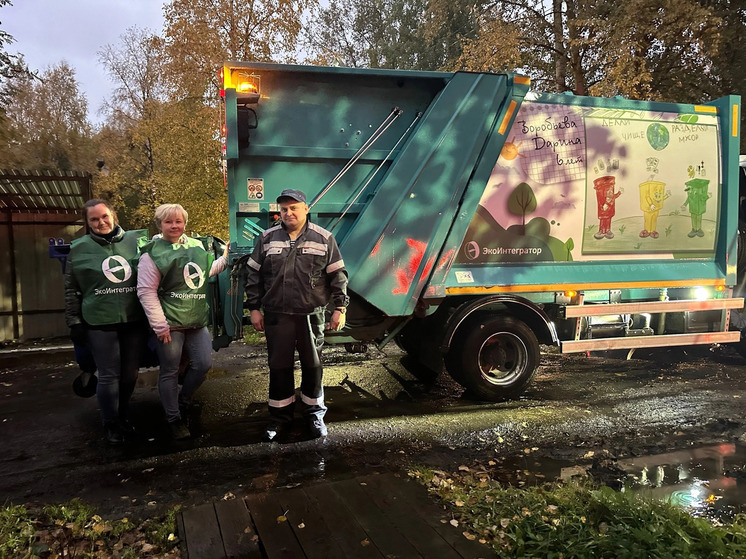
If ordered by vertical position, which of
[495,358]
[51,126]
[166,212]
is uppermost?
[51,126]

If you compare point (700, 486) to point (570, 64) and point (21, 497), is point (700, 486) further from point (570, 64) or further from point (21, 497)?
point (570, 64)

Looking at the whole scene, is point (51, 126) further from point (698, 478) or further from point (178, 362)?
point (698, 478)

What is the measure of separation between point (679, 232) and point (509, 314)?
6.98 ft

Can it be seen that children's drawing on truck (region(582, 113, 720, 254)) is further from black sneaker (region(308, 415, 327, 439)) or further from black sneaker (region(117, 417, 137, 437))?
black sneaker (region(117, 417, 137, 437))

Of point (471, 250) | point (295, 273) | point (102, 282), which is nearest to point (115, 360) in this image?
point (102, 282)

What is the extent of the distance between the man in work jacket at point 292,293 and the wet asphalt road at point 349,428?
452 mm

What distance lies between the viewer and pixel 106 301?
12.1ft

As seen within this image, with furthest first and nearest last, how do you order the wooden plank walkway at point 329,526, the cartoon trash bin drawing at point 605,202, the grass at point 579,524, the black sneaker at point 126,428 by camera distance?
the cartoon trash bin drawing at point 605,202 → the black sneaker at point 126,428 → the wooden plank walkway at point 329,526 → the grass at point 579,524

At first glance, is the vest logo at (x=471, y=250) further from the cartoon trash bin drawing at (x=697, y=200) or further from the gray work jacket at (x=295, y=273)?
the cartoon trash bin drawing at (x=697, y=200)

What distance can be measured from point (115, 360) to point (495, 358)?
132 inches

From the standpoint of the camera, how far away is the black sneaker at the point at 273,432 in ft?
13.0

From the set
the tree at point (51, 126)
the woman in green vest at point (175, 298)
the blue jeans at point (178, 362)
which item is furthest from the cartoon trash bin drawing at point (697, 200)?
the tree at point (51, 126)

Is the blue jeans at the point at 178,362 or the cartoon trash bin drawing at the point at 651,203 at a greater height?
the cartoon trash bin drawing at the point at 651,203

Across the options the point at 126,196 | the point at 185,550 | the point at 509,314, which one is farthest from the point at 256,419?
the point at 126,196
